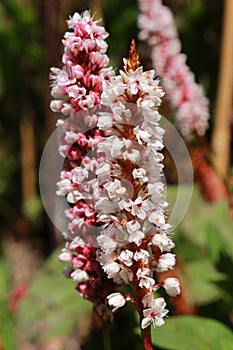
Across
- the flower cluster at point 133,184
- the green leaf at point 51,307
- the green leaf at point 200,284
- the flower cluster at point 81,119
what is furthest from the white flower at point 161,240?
the green leaf at point 51,307

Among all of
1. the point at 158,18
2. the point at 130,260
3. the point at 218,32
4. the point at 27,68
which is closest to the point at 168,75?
the point at 158,18

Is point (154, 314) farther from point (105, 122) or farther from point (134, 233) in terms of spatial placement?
point (105, 122)

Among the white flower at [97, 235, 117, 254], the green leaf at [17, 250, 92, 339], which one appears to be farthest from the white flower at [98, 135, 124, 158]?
the green leaf at [17, 250, 92, 339]

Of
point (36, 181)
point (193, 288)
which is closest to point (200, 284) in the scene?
point (193, 288)

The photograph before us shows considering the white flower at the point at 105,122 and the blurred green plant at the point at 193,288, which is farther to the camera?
the blurred green plant at the point at 193,288

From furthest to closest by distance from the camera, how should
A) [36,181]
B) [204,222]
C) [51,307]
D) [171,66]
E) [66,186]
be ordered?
1. [36,181]
2. [204,222]
3. [51,307]
4. [171,66]
5. [66,186]

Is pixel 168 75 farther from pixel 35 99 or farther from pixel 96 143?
pixel 35 99

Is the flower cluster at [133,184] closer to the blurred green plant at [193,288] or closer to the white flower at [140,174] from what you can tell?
the white flower at [140,174]
